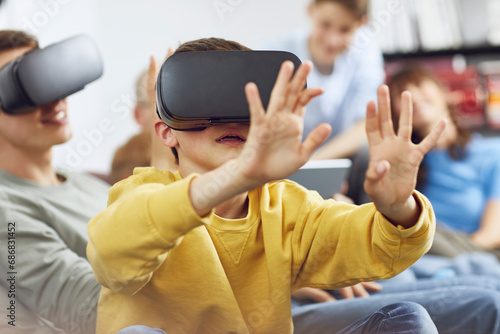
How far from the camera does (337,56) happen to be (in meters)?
1.86

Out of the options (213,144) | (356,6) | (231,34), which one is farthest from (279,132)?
(231,34)

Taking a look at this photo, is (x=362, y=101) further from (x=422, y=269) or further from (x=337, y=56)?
(x=422, y=269)

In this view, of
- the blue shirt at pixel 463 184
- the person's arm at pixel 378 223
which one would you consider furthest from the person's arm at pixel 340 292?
the blue shirt at pixel 463 184

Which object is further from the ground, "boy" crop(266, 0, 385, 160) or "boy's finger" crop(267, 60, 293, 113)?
"boy's finger" crop(267, 60, 293, 113)

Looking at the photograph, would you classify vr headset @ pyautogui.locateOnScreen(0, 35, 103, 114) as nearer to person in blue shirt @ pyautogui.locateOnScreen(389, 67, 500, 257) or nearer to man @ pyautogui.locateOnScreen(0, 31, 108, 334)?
man @ pyautogui.locateOnScreen(0, 31, 108, 334)

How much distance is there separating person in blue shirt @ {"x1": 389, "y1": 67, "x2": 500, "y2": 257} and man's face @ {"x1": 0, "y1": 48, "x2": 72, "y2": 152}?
45.9 inches

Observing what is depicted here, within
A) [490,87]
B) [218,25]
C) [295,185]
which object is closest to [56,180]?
[295,185]

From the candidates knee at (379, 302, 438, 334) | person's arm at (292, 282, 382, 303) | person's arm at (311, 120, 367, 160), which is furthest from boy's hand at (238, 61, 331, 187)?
person's arm at (311, 120, 367, 160)

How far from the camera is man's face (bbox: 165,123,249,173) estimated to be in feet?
2.06

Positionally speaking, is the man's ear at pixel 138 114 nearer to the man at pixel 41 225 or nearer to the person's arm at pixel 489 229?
the man at pixel 41 225

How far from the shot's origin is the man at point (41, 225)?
796 millimetres

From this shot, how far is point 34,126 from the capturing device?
939mm

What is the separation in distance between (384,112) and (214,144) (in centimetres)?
19

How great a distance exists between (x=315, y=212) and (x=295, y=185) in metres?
0.06
